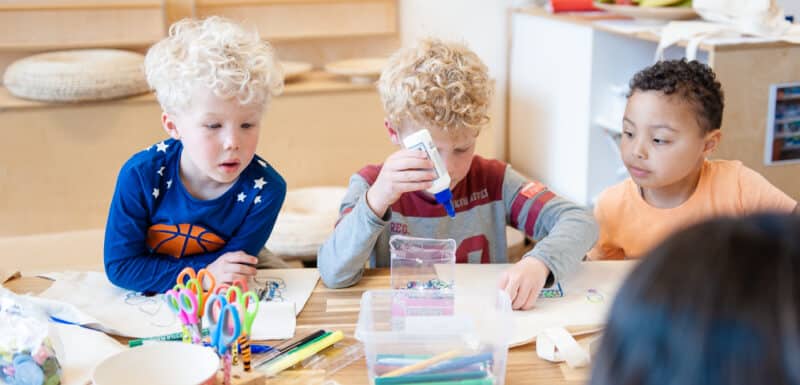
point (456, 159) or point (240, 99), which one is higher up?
point (240, 99)

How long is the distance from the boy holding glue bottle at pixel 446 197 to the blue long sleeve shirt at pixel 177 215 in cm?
14

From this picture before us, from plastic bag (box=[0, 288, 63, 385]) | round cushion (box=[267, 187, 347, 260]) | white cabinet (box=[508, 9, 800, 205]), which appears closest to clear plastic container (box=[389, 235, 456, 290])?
plastic bag (box=[0, 288, 63, 385])

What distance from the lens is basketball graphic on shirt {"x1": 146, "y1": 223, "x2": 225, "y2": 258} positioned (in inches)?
55.3

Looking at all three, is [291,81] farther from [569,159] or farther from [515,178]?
[515,178]

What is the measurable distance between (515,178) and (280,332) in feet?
1.99

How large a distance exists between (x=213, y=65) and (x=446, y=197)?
42cm

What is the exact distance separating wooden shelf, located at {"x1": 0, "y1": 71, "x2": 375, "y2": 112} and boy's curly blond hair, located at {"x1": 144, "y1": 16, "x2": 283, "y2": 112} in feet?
5.12

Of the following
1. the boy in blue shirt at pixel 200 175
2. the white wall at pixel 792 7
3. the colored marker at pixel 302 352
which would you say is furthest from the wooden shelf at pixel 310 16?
the colored marker at pixel 302 352

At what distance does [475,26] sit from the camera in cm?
349

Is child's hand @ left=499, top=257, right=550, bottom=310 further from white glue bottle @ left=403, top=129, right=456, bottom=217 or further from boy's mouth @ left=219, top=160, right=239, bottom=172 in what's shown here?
boy's mouth @ left=219, top=160, right=239, bottom=172

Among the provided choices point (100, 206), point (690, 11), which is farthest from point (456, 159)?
point (100, 206)

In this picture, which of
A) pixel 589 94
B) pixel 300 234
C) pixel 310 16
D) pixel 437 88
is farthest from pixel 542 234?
pixel 310 16

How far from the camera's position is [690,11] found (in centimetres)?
254

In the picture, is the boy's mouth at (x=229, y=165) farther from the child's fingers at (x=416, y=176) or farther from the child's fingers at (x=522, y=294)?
the child's fingers at (x=522, y=294)
